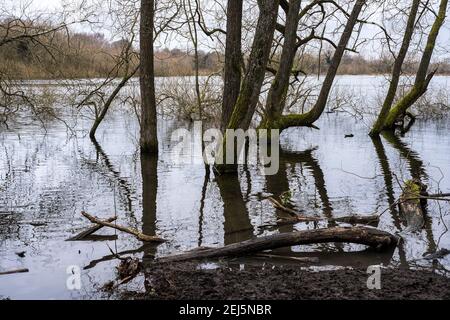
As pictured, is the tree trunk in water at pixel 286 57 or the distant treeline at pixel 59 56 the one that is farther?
the tree trunk in water at pixel 286 57

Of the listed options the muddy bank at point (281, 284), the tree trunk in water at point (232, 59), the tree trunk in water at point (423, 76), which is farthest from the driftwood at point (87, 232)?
the tree trunk in water at point (423, 76)

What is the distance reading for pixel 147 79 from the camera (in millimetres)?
16891

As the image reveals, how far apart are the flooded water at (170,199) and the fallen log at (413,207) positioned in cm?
17

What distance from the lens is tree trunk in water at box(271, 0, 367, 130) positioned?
19.8 meters

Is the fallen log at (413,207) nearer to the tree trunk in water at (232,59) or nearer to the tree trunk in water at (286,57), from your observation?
the tree trunk in water at (232,59)

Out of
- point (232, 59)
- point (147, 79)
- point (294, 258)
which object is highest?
point (232, 59)

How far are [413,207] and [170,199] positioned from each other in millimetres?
4873

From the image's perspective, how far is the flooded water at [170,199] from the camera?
25.0 ft

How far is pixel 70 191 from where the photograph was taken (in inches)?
486

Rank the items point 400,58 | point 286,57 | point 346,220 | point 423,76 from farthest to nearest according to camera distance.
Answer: point 423,76 → point 400,58 → point 286,57 → point 346,220

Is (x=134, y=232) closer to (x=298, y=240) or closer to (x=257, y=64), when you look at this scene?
(x=298, y=240)

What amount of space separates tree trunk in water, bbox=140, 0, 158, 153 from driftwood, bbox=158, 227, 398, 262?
1016cm

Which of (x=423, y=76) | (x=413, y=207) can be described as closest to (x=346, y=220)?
(x=413, y=207)
